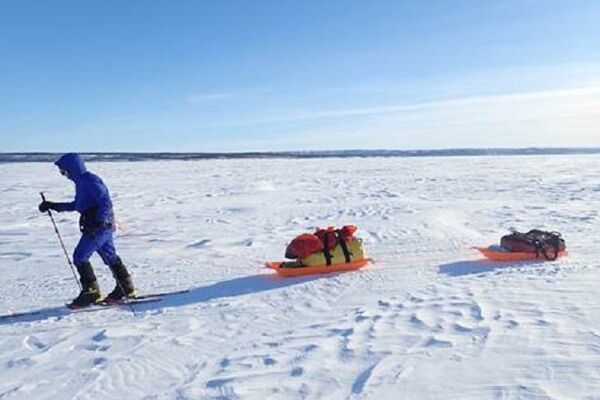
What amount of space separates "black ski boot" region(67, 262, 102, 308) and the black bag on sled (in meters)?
4.89

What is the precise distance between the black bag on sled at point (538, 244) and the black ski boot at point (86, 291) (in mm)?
4890

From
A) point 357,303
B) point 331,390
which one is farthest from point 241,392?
point 357,303

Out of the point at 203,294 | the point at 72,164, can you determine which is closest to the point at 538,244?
the point at 203,294

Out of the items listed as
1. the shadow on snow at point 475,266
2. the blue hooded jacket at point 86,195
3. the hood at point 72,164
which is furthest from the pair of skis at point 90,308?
the shadow on snow at point 475,266

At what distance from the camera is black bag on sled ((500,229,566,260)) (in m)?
7.25

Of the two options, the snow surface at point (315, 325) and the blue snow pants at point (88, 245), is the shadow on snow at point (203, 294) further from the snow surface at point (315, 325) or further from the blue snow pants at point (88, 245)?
the blue snow pants at point (88, 245)

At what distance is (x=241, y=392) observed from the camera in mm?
3852

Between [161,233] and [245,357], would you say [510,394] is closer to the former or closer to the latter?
[245,357]

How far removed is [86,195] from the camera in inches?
239

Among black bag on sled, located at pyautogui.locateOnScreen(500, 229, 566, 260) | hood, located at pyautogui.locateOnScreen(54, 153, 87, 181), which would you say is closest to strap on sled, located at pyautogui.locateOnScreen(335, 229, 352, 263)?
black bag on sled, located at pyautogui.locateOnScreen(500, 229, 566, 260)

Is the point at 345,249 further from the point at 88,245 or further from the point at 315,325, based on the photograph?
the point at 88,245

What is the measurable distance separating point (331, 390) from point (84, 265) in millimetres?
3351

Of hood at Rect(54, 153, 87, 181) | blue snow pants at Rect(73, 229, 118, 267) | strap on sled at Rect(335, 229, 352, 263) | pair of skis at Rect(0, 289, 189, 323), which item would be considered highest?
hood at Rect(54, 153, 87, 181)

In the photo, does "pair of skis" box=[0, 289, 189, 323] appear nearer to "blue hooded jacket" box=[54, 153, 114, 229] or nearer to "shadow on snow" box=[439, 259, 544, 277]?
"blue hooded jacket" box=[54, 153, 114, 229]
